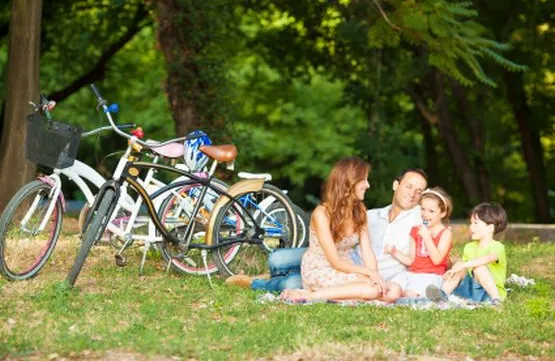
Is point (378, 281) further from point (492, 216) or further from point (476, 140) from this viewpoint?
point (476, 140)

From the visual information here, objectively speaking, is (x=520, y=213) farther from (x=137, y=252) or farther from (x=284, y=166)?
(x=137, y=252)

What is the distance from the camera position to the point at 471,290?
9.89 metres

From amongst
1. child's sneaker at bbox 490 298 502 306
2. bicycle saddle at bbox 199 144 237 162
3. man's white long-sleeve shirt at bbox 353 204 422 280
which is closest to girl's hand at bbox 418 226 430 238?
man's white long-sleeve shirt at bbox 353 204 422 280

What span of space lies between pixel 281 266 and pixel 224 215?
664 millimetres

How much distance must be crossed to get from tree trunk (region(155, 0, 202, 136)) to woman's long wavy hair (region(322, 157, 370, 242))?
8.26m

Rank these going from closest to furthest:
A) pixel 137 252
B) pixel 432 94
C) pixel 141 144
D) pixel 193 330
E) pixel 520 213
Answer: pixel 193 330, pixel 141 144, pixel 137 252, pixel 432 94, pixel 520 213

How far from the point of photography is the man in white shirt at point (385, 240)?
9.85 m

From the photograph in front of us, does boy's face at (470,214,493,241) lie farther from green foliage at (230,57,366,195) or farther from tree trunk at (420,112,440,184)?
green foliage at (230,57,366,195)

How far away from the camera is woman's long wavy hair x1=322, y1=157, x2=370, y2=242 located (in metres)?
9.41

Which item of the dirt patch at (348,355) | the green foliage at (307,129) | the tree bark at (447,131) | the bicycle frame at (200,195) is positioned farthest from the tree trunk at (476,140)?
the dirt patch at (348,355)

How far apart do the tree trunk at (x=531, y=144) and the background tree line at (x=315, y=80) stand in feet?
0.11

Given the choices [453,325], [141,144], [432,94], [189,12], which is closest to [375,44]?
[189,12]

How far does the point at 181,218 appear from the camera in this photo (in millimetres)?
10492

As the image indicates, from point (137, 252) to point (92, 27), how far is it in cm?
1448
